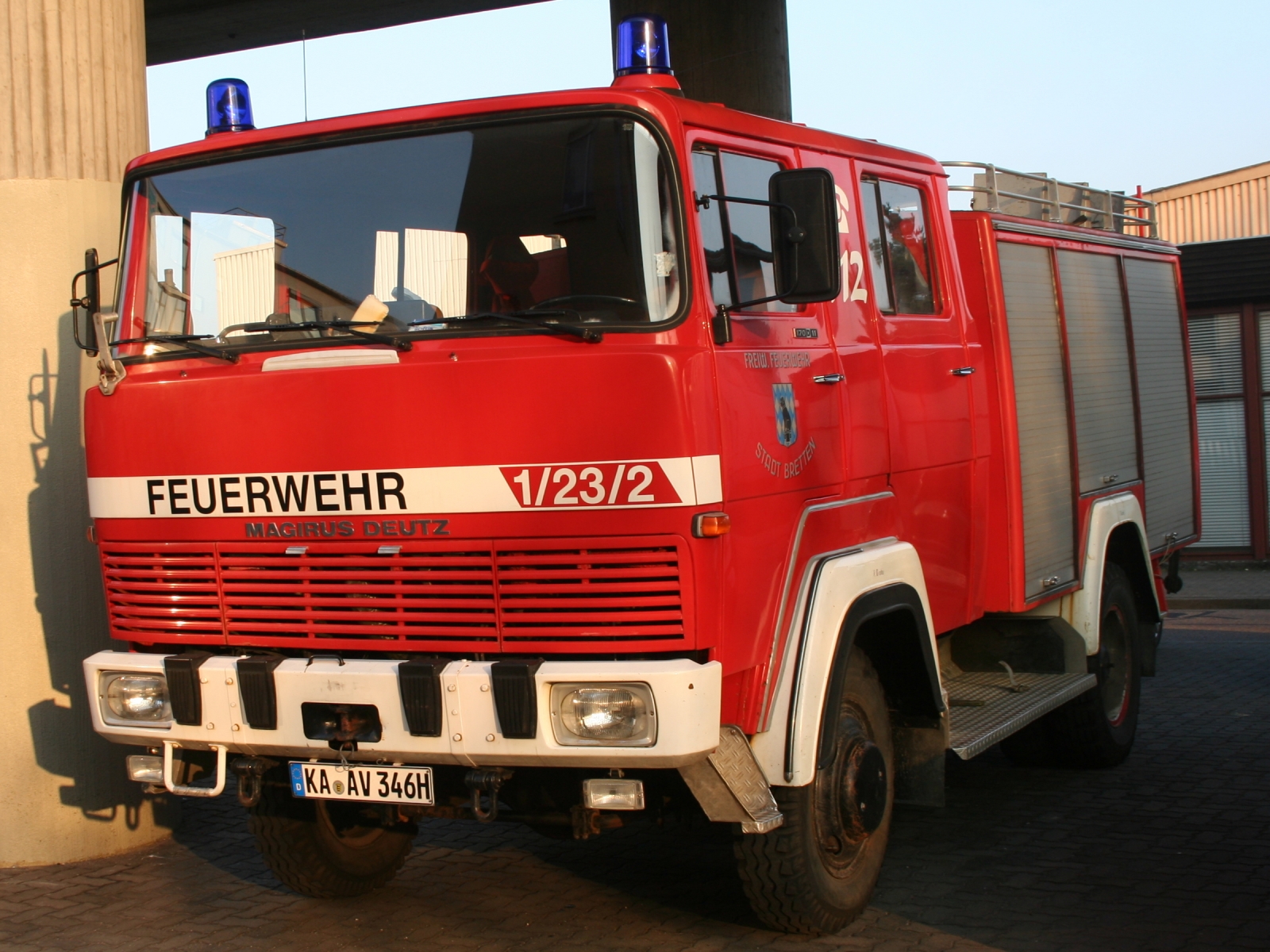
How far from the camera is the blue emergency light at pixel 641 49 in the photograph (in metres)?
4.75

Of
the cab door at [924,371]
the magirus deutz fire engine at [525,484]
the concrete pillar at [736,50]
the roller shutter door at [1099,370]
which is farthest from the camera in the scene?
the concrete pillar at [736,50]

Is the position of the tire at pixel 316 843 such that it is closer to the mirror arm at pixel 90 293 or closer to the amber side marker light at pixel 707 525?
the mirror arm at pixel 90 293

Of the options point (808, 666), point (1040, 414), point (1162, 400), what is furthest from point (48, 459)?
point (1162, 400)

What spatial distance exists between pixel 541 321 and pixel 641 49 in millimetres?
1079

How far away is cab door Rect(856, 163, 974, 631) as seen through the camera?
5535 millimetres

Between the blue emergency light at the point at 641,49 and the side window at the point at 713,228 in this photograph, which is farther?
the blue emergency light at the point at 641,49

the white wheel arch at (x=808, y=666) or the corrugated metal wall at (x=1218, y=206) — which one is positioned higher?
the corrugated metal wall at (x=1218, y=206)

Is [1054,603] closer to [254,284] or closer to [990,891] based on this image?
[990,891]

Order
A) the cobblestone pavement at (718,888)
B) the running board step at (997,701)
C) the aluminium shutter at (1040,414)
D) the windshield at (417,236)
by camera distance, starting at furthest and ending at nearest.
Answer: the aluminium shutter at (1040,414) → the running board step at (997,701) → the cobblestone pavement at (718,888) → the windshield at (417,236)

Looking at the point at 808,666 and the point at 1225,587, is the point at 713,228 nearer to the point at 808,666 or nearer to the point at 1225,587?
the point at 808,666

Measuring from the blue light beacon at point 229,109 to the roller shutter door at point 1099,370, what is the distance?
3.98 meters

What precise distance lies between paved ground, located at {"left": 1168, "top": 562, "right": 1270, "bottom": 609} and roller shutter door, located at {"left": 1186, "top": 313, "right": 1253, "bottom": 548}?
12.5 inches

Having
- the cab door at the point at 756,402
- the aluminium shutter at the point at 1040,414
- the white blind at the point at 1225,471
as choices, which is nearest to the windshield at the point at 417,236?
the cab door at the point at 756,402

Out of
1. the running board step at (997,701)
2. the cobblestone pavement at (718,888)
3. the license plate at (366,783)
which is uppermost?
the license plate at (366,783)
